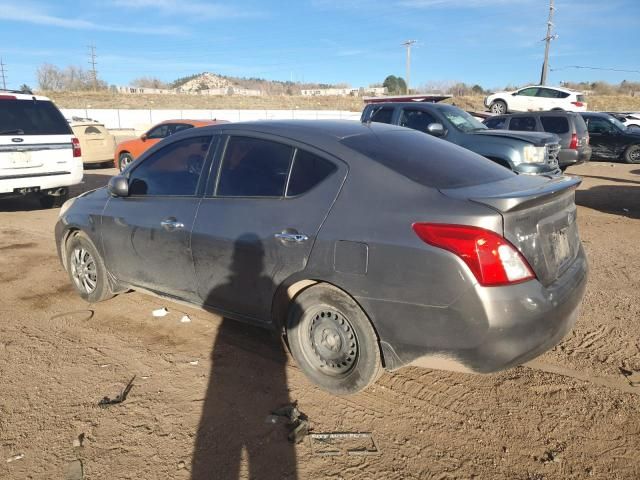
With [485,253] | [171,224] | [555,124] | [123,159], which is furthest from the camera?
[123,159]

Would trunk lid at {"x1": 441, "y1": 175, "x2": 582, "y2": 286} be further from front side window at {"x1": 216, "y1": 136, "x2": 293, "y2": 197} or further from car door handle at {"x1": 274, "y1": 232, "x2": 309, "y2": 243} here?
front side window at {"x1": 216, "y1": 136, "x2": 293, "y2": 197}

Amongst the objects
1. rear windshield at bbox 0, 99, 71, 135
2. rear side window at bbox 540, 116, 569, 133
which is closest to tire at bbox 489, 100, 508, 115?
rear side window at bbox 540, 116, 569, 133

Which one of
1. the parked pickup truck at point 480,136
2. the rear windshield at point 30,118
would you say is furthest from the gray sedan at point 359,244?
the rear windshield at point 30,118

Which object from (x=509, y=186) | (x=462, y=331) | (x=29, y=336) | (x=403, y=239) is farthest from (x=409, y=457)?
(x=29, y=336)

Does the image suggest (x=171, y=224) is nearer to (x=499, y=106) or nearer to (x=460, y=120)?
(x=460, y=120)

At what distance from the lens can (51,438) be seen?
271 cm

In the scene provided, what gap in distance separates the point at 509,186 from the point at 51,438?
117 inches

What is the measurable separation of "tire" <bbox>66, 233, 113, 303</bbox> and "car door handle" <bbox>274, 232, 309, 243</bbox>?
7.12 ft

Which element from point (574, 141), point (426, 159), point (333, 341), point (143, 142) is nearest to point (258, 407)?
point (333, 341)

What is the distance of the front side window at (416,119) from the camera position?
358 inches

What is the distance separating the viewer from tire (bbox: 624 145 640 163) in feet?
52.2

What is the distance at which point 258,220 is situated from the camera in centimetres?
322

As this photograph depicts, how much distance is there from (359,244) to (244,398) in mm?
1210

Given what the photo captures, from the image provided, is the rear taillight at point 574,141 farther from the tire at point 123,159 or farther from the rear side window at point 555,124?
the tire at point 123,159
